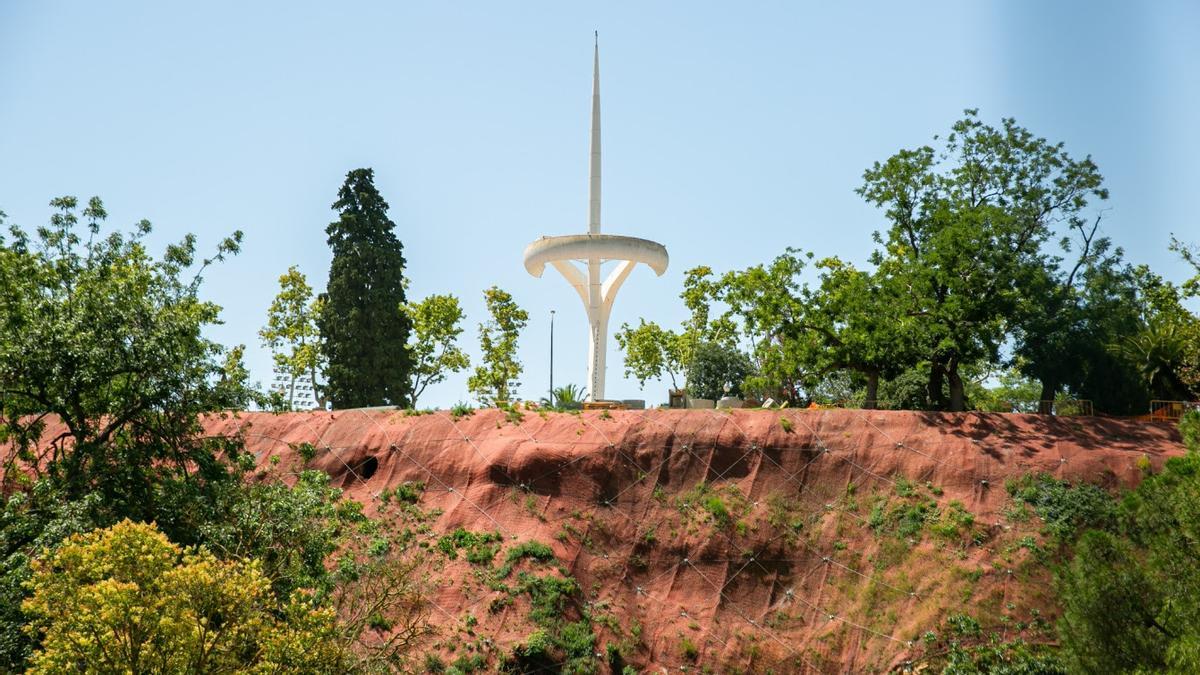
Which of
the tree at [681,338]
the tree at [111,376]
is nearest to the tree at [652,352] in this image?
the tree at [681,338]

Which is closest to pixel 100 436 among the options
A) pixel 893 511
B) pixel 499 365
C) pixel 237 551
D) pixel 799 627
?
pixel 237 551

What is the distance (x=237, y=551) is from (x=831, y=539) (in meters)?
17.5

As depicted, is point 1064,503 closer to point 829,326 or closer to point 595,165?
point 829,326

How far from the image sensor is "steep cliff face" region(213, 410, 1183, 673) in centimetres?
2927

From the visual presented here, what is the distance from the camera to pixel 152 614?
16344mm

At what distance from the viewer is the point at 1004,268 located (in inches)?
1404

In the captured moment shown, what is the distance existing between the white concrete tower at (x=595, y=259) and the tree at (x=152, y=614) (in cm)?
2692

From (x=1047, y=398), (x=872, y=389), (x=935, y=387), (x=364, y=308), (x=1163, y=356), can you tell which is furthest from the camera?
(x=364, y=308)

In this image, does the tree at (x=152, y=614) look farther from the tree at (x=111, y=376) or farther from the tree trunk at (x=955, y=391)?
the tree trunk at (x=955, y=391)

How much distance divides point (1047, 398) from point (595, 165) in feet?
69.2

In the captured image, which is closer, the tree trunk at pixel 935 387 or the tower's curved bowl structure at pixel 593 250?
the tree trunk at pixel 935 387

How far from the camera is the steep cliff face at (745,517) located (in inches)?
1152

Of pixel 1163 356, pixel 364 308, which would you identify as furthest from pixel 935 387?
pixel 364 308

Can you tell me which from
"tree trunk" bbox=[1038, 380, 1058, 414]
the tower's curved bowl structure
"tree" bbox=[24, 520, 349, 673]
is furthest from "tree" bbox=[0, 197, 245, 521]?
"tree trunk" bbox=[1038, 380, 1058, 414]
